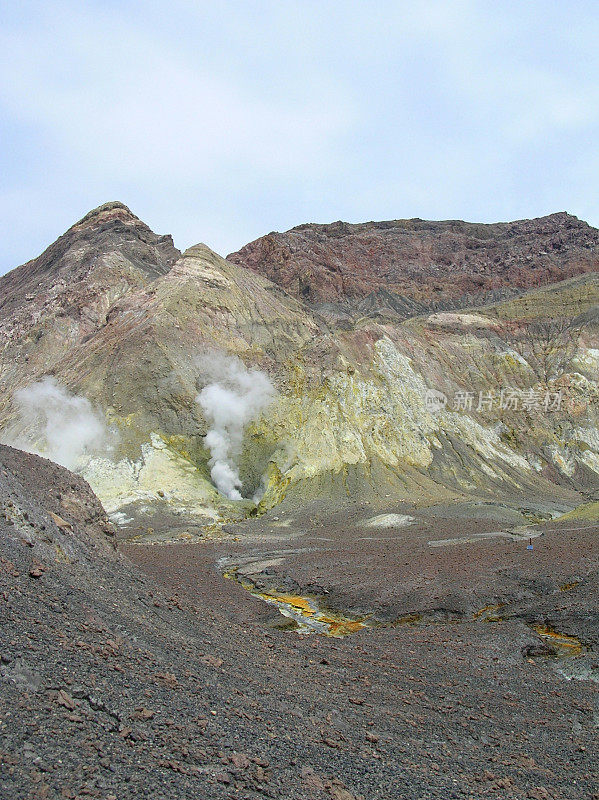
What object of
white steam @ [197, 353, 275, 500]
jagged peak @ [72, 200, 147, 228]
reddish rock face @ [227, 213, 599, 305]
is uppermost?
jagged peak @ [72, 200, 147, 228]

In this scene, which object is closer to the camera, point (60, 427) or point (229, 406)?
point (60, 427)

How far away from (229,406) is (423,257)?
2960 inches

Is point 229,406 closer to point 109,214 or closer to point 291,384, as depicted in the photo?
point 291,384

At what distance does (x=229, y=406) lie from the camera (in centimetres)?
5188

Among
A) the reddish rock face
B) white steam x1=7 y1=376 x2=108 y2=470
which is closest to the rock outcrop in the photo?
white steam x1=7 y1=376 x2=108 y2=470

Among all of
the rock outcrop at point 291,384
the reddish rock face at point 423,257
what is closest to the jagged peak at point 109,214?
the rock outcrop at point 291,384

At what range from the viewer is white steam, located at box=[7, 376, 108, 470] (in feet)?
146

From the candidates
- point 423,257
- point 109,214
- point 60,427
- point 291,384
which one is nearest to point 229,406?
point 291,384

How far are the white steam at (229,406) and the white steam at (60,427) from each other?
9.38m

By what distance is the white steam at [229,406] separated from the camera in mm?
48344

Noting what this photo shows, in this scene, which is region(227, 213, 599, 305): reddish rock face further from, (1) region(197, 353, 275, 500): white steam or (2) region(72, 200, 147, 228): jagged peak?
(1) region(197, 353, 275, 500): white steam

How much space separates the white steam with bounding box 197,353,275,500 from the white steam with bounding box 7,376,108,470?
9385 mm

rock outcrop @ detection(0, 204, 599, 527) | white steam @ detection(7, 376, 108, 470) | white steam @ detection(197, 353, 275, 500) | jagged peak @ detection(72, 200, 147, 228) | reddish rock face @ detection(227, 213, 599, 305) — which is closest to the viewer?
white steam @ detection(7, 376, 108, 470)

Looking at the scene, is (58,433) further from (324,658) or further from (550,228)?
(550,228)
